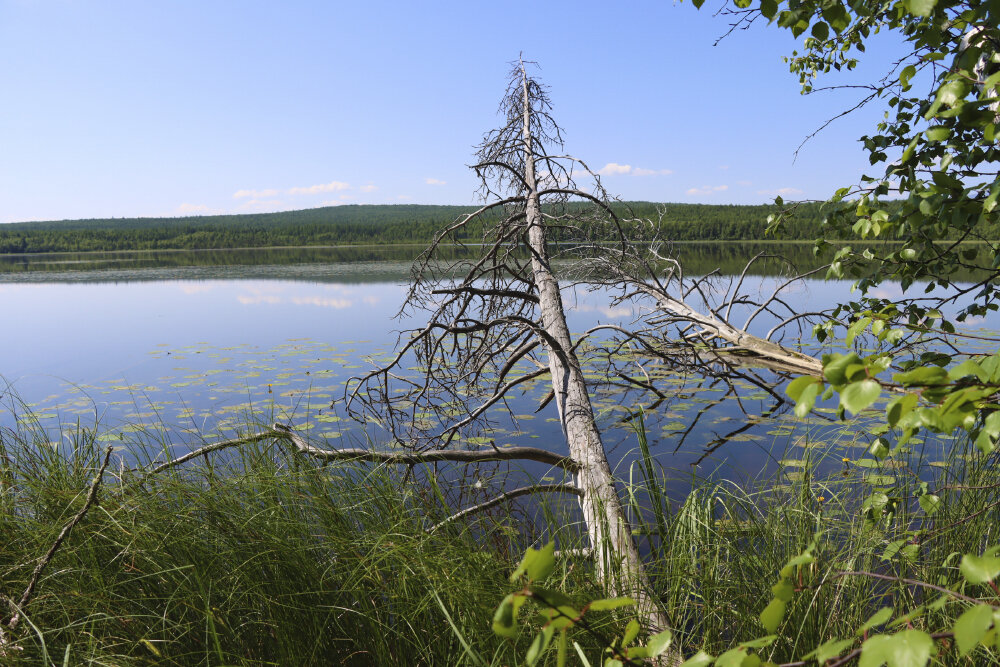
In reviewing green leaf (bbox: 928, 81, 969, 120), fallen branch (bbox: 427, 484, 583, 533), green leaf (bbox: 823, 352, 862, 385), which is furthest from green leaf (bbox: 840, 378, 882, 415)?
fallen branch (bbox: 427, 484, 583, 533)

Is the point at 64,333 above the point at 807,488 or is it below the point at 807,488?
below

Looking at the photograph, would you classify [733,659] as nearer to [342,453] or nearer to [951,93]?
[951,93]

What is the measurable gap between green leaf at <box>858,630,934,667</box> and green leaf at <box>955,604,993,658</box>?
3 centimetres

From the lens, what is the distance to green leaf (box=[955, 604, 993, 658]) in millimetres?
658

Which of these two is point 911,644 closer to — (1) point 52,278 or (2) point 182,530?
(2) point 182,530

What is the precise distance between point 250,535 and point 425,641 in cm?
73

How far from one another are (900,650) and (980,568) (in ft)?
0.53

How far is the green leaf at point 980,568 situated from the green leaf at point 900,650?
11 cm

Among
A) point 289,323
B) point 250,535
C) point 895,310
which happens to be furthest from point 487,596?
point 289,323

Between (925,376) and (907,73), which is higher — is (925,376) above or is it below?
below

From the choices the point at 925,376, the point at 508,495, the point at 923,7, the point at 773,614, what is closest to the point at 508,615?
the point at 773,614

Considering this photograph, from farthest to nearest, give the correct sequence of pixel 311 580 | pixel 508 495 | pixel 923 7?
pixel 508 495 → pixel 311 580 → pixel 923 7

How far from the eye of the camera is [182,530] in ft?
6.86

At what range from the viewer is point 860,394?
2.76 feet
